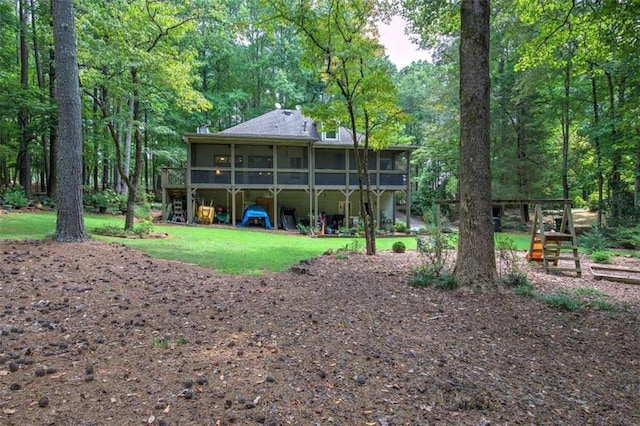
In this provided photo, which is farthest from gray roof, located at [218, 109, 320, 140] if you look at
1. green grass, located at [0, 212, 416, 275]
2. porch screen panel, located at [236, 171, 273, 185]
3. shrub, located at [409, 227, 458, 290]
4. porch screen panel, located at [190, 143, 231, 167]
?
shrub, located at [409, 227, 458, 290]

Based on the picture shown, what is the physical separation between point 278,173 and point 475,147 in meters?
15.6

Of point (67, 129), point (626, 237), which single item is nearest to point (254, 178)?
point (67, 129)

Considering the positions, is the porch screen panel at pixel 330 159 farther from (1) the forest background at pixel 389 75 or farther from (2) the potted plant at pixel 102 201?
(2) the potted plant at pixel 102 201

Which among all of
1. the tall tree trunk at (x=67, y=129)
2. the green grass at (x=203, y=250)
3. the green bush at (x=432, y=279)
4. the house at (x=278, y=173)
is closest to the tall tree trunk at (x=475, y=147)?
the green bush at (x=432, y=279)

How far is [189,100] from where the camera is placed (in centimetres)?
1265

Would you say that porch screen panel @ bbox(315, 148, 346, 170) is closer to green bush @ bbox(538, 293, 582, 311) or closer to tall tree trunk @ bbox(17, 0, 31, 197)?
tall tree trunk @ bbox(17, 0, 31, 197)

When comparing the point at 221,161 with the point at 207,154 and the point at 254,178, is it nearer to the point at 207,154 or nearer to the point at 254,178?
the point at 207,154

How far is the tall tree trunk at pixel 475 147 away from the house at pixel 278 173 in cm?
1355

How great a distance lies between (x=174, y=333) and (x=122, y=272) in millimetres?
2917

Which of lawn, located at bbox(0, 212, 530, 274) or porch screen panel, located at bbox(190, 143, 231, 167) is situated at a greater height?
porch screen panel, located at bbox(190, 143, 231, 167)

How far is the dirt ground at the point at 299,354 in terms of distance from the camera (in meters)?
2.30

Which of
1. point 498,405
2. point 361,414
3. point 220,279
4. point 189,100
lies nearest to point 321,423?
point 361,414

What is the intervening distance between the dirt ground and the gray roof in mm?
16341

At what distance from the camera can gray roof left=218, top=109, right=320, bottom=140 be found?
2112 centimetres
